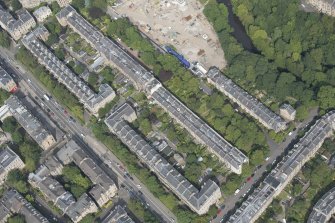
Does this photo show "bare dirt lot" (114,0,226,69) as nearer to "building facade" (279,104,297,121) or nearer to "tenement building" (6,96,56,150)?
"building facade" (279,104,297,121)

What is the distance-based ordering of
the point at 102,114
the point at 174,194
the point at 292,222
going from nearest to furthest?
1. the point at 292,222
2. the point at 174,194
3. the point at 102,114

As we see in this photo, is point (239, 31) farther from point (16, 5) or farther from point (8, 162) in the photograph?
point (8, 162)

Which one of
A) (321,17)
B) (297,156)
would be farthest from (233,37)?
(297,156)

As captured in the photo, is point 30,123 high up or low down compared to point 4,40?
down

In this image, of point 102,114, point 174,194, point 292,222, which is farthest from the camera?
point 102,114

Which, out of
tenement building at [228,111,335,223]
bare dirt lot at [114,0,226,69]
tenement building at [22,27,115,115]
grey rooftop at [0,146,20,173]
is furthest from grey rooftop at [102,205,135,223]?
bare dirt lot at [114,0,226,69]

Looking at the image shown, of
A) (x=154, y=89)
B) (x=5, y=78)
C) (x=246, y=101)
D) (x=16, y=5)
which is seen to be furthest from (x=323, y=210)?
(x=16, y=5)

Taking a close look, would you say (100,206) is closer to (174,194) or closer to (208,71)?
(174,194)
